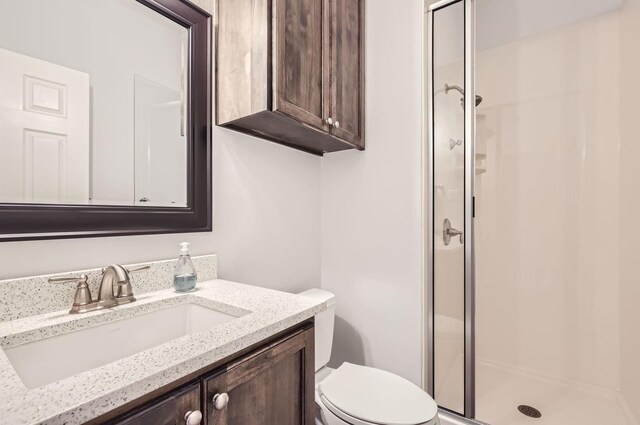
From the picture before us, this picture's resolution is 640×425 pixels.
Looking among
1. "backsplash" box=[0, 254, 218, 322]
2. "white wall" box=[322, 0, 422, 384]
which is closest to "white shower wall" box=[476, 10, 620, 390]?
"white wall" box=[322, 0, 422, 384]

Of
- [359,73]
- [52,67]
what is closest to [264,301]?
[52,67]

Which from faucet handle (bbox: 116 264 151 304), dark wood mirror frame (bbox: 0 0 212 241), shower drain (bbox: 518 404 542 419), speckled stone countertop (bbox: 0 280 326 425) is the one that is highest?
dark wood mirror frame (bbox: 0 0 212 241)

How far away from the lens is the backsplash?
726mm

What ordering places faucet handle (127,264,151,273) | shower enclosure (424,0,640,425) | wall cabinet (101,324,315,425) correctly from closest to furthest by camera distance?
wall cabinet (101,324,315,425) < faucet handle (127,264,151,273) < shower enclosure (424,0,640,425)

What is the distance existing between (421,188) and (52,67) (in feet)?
4.55

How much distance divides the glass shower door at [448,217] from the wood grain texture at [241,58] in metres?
0.82

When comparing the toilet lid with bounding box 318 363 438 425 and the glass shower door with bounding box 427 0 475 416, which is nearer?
the toilet lid with bounding box 318 363 438 425

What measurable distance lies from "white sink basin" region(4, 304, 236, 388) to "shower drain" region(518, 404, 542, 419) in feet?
5.98

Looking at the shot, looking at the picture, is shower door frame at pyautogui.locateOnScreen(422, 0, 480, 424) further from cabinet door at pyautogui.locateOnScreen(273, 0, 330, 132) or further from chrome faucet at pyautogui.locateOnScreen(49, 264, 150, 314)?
chrome faucet at pyautogui.locateOnScreen(49, 264, 150, 314)

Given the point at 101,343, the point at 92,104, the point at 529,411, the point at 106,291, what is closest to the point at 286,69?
the point at 92,104

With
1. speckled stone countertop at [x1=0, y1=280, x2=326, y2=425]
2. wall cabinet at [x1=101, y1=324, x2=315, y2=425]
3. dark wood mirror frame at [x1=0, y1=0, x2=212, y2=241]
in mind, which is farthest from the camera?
dark wood mirror frame at [x1=0, y1=0, x2=212, y2=241]

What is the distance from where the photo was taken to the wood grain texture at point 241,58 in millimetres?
1072

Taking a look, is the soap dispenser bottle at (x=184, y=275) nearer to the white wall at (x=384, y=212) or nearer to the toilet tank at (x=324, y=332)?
the toilet tank at (x=324, y=332)

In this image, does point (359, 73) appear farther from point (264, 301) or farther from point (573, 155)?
point (573, 155)
